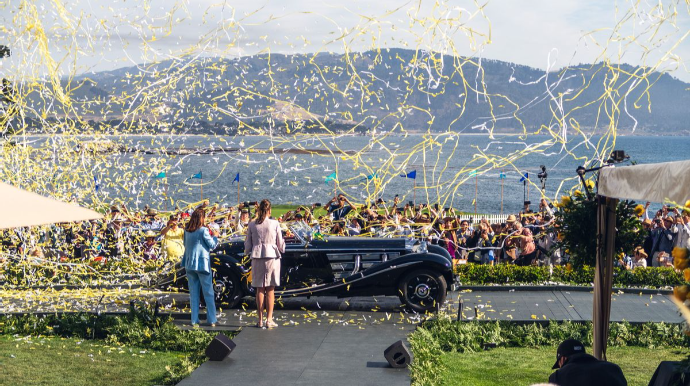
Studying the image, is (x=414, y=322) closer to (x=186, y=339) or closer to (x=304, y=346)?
(x=304, y=346)

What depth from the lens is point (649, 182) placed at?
199 inches

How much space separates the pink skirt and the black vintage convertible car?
70.5 inches

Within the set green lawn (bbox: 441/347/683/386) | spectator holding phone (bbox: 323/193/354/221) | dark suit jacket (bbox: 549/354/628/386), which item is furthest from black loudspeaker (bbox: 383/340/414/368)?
spectator holding phone (bbox: 323/193/354/221)

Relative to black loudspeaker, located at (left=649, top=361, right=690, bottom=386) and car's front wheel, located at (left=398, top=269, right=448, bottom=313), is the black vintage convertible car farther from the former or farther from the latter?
black loudspeaker, located at (left=649, top=361, right=690, bottom=386)

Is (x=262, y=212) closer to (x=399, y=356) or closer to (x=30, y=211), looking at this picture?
(x=399, y=356)

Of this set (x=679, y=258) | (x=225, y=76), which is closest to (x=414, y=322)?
(x=225, y=76)

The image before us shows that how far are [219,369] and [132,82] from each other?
464cm

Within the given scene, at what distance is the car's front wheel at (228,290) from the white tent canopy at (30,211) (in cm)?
751

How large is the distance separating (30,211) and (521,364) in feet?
20.8

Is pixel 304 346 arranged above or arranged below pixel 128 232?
below

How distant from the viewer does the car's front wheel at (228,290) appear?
12054mm

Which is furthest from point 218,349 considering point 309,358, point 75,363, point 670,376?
point 670,376

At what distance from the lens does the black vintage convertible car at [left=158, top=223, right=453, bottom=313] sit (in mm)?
11617

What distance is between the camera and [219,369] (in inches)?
314
